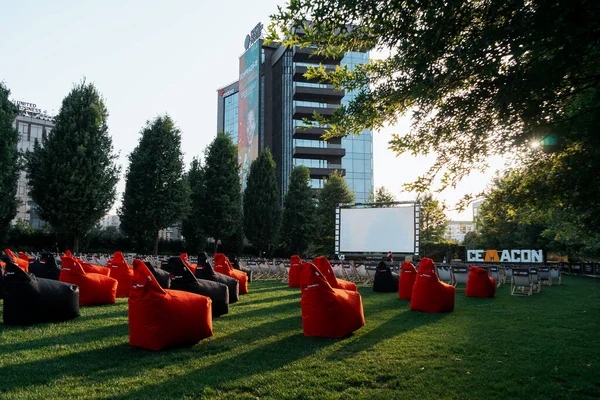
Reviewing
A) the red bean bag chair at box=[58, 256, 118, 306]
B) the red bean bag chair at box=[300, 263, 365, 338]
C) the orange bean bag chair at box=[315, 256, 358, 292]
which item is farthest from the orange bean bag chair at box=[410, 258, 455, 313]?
the red bean bag chair at box=[58, 256, 118, 306]

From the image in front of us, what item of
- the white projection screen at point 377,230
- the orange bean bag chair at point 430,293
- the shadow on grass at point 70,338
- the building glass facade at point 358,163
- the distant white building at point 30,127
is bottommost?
the shadow on grass at point 70,338

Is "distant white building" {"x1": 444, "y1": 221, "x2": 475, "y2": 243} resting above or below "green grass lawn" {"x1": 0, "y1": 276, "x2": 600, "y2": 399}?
above

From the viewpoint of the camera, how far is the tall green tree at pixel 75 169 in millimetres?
25453

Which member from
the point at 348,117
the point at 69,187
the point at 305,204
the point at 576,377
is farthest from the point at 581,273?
the point at 69,187

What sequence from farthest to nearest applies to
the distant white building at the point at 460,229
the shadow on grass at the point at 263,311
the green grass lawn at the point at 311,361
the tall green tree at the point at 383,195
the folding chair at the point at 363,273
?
1. the distant white building at the point at 460,229
2. the tall green tree at the point at 383,195
3. the folding chair at the point at 363,273
4. the shadow on grass at the point at 263,311
5. the green grass lawn at the point at 311,361

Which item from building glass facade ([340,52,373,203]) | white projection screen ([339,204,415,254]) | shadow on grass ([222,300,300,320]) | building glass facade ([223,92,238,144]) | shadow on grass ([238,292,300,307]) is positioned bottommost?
shadow on grass ([238,292,300,307])

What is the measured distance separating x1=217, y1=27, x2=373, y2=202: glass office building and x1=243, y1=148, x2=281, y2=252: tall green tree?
50.7ft

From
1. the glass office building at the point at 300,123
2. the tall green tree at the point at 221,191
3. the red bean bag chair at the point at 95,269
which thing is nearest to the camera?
the red bean bag chair at the point at 95,269

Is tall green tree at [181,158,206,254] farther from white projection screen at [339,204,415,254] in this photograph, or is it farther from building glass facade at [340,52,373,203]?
building glass facade at [340,52,373,203]

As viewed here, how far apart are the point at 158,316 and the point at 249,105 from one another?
67.4 metres

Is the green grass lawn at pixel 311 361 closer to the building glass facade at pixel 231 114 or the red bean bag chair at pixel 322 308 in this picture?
the red bean bag chair at pixel 322 308

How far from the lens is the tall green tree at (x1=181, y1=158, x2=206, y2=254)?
33.5 m

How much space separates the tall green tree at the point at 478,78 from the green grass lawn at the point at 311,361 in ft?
6.17

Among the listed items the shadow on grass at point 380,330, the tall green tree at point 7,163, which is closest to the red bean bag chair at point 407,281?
the shadow on grass at point 380,330
